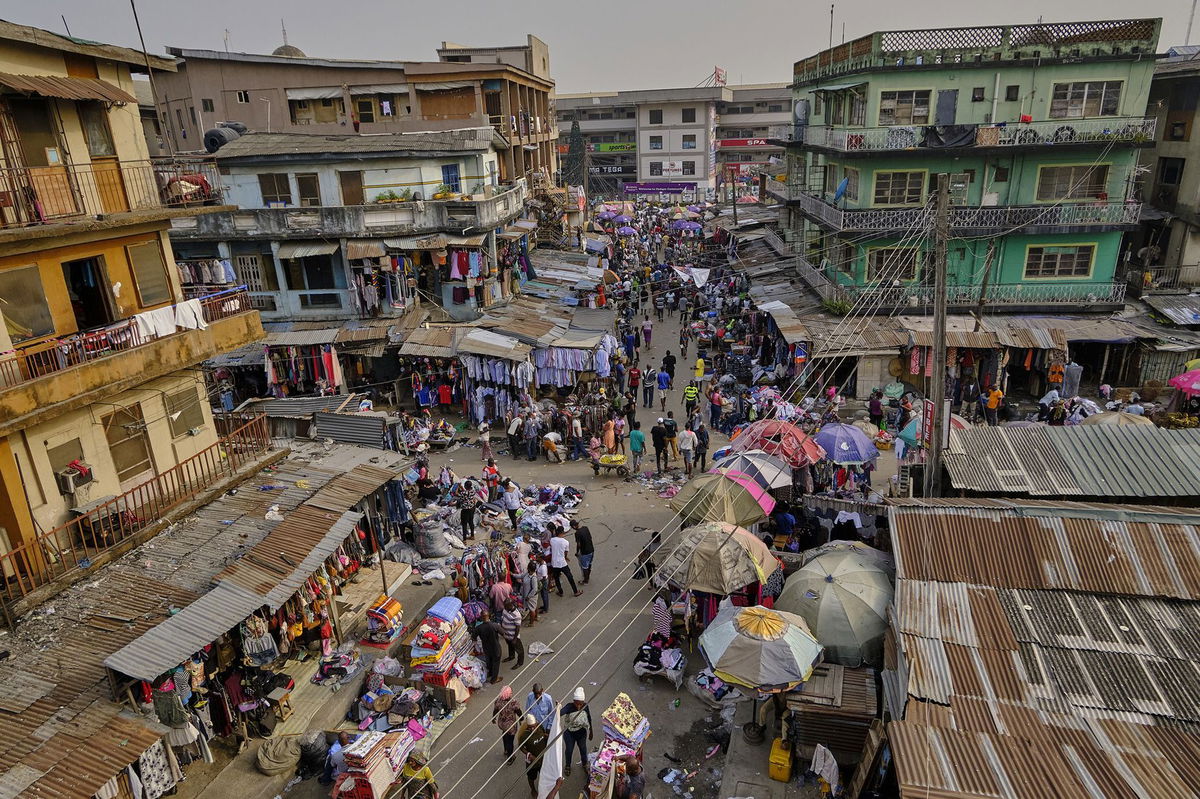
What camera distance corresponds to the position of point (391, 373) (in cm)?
2583

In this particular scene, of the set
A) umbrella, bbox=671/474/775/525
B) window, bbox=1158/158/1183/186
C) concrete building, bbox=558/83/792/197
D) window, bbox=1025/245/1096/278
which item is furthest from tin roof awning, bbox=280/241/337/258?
concrete building, bbox=558/83/792/197

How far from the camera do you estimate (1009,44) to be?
2388 centimetres

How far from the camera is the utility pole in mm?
11664

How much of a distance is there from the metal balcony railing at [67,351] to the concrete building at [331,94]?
22.6 meters

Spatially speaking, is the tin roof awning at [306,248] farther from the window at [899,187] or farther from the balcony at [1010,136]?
the window at [899,187]

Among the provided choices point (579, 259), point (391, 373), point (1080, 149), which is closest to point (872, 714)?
point (391, 373)

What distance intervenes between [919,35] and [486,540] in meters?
21.5

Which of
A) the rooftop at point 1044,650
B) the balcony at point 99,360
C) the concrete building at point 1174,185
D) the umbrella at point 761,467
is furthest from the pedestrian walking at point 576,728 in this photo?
the concrete building at point 1174,185

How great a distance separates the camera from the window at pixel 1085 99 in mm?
23641

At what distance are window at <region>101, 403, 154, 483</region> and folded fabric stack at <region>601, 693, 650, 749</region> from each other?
9.31 m

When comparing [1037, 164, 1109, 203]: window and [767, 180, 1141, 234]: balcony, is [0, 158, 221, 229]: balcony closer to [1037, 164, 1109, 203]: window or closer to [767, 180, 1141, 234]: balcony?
[767, 180, 1141, 234]: balcony

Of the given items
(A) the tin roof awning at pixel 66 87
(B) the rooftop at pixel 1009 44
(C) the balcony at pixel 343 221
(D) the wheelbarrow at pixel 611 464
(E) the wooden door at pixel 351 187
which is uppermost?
(B) the rooftop at pixel 1009 44

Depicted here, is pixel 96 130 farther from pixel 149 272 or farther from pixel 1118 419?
pixel 1118 419

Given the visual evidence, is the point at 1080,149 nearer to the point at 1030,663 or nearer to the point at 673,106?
the point at 1030,663
